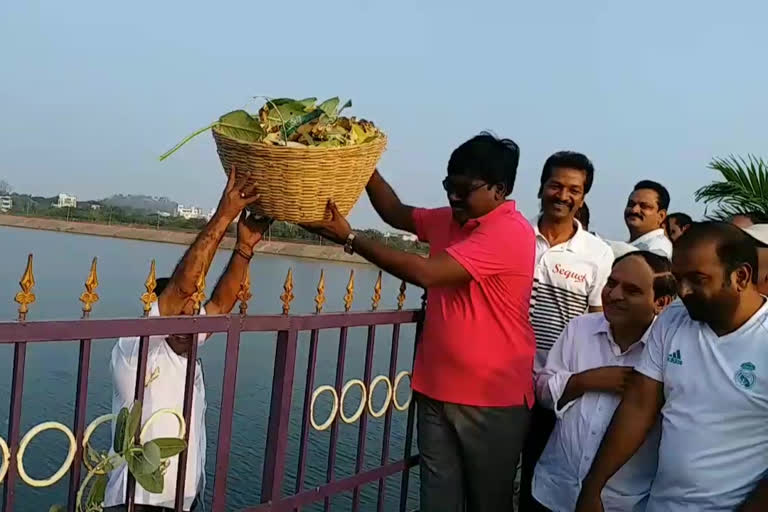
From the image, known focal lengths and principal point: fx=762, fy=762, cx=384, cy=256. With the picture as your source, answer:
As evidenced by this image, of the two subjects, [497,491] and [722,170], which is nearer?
[497,491]

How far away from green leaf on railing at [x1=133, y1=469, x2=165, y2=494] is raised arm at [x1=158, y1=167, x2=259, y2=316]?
0.49 m

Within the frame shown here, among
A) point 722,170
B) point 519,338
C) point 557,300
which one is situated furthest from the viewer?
point 722,170

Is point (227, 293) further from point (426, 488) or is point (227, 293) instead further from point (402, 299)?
point (426, 488)

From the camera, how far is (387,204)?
3105mm

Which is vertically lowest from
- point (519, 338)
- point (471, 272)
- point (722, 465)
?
point (722, 465)

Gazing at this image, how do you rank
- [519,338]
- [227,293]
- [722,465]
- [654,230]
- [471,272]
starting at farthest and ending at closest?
1. [654,230]
2. [519,338]
3. [471,272]
4. [227,293]
5. [722,465]

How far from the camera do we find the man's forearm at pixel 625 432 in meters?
2.34

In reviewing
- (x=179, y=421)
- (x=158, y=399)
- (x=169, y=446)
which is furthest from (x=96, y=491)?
(x=158, y=399)

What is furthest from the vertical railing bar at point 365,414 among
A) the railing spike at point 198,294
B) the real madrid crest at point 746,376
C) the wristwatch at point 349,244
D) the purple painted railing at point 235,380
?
the real madrid crest at point 746,376

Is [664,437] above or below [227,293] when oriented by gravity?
below

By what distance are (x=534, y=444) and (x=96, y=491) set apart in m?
1.86

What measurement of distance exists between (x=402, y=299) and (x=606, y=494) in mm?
1003

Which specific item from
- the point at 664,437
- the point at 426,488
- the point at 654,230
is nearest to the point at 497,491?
the point at 426,488

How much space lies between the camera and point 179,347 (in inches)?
92.4
